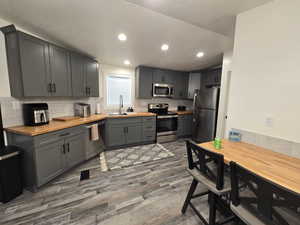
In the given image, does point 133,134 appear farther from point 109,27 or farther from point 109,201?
point 109,27

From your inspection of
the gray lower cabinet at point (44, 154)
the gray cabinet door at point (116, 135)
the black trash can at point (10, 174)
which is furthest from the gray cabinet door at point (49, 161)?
the gray cabinet door at point (116, 135)

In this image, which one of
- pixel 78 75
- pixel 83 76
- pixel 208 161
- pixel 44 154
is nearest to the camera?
pixel 208 161

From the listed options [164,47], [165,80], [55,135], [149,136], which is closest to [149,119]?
[149,136]

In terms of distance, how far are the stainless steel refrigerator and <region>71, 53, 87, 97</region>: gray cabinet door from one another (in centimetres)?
323

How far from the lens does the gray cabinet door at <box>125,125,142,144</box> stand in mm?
3385

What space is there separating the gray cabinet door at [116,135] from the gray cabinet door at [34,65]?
1542mm

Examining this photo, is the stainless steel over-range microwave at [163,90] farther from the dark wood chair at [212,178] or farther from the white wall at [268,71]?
the dark wood chair at [212,178]

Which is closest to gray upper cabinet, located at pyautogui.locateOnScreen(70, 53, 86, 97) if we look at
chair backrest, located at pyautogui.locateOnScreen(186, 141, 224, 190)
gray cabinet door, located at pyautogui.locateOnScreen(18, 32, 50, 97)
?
gray cabinet door, located at pyautogui.locateOnScreen(18, 32, 50, 97)

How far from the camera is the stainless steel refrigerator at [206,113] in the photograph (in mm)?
3299

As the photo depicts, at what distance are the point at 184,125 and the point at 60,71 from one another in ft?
12.3

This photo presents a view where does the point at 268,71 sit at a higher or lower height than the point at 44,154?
higher

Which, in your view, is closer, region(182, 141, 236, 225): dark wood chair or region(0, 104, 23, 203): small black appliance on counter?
region(182, 141, 236, 225): dark wood chair

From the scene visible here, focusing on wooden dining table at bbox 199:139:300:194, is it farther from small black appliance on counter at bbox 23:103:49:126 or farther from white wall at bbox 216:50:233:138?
small black appliance on counter at bbox 23:103:49:126

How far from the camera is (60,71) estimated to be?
2.33 metres
